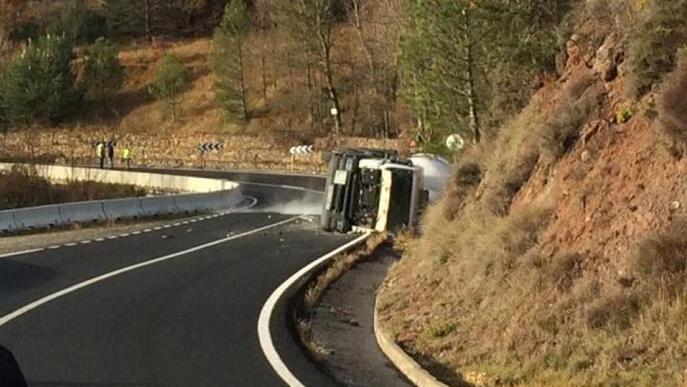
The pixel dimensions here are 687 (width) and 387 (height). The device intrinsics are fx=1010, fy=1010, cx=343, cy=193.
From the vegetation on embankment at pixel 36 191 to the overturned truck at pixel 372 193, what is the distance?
14942 millimetres

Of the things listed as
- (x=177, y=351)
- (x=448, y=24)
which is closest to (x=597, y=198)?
(x=177, y=351)

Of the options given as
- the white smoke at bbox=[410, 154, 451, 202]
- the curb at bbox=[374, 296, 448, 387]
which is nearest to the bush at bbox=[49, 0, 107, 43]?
the white smoke at bbox=[410, 154, 451, 202]

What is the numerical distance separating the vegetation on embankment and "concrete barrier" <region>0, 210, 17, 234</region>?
925cm

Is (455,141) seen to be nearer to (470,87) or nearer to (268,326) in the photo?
(470,87)

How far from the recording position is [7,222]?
2741 centimetres

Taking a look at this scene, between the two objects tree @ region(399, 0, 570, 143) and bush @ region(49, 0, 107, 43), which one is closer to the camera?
tree @ region(399, 0, 570, 143)

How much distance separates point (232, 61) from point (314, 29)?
8.45 metres

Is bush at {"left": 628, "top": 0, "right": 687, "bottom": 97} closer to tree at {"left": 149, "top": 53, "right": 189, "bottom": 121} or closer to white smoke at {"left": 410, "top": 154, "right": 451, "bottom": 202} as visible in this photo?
white smoke at {"left": 410, "top": 154, "right": 451, "bottom": 202}

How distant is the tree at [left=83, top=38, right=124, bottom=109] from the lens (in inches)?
3674

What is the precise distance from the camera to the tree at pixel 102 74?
306ft

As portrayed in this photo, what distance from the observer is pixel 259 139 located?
75438 mm

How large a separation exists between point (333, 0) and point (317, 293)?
67151 millimetres

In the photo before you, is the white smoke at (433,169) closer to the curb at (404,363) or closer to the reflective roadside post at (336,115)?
the curb at (404,363)

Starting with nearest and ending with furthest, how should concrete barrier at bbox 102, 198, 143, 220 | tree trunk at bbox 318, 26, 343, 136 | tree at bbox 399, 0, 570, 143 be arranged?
tree at bbox 399, 0, 570, 143, concrete barrier at bbox 102, 198, 143, 220, tree trunk at bbox 318, 26, 343, 136
